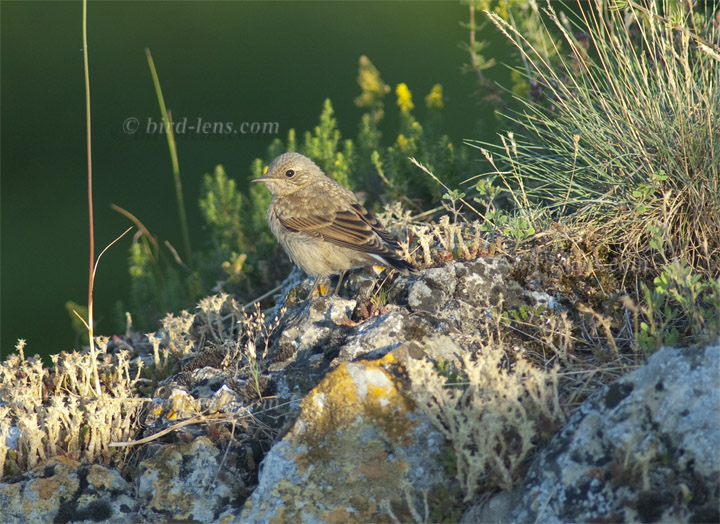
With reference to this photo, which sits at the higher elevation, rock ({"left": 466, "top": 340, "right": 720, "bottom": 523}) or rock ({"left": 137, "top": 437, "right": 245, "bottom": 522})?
rock ({"left": 466, "top": 340, "right": 720, "bottom": 523})

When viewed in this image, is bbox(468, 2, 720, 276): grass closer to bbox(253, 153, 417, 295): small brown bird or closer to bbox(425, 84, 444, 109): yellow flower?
bbox(253, 153, 417, 295): small brown bird

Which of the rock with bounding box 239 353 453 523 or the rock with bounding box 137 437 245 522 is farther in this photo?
the rock with bounding box 137 437 245 522

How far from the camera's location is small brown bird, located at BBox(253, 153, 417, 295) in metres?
5.79

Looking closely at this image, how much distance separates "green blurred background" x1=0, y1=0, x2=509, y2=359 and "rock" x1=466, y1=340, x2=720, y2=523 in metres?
6.84

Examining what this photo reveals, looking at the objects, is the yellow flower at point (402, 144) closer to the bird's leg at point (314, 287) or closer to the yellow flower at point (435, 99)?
the yellow flower at point (435, 99)

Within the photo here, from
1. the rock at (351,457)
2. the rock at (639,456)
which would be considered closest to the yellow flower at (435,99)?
the rock at (351,457)

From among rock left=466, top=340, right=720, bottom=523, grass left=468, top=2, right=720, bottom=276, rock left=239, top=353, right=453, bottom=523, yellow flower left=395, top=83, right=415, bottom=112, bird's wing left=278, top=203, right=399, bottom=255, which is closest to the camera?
rock left=466, top=340, right=720, bottom=523

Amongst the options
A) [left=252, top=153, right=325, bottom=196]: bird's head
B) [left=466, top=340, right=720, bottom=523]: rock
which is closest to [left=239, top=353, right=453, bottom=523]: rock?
[left=466, top=340, right=720, bottom=523]: rock

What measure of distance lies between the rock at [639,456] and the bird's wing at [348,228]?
220 cm

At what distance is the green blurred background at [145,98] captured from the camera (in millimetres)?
11047

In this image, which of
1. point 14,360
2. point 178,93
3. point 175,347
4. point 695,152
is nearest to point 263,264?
point 175,347

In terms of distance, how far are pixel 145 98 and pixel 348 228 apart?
821 centimetres

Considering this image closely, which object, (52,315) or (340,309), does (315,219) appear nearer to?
(340,309)

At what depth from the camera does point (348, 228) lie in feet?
20.2
